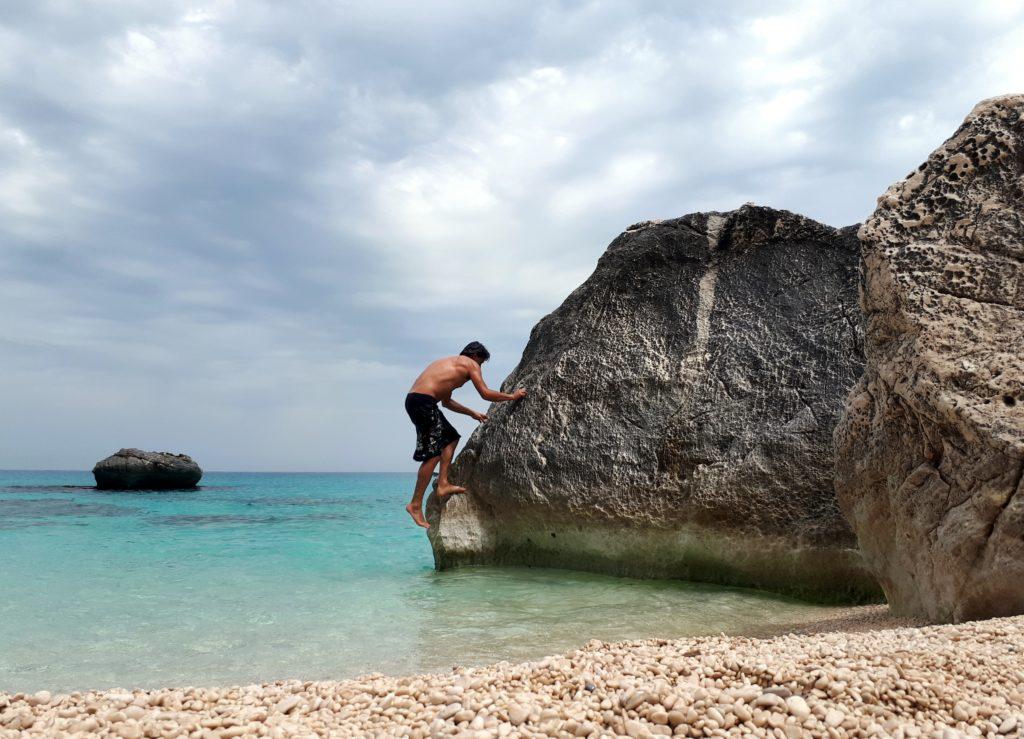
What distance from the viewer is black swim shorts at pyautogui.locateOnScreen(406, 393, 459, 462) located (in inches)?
287

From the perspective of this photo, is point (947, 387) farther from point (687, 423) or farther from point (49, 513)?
point (49, 513)

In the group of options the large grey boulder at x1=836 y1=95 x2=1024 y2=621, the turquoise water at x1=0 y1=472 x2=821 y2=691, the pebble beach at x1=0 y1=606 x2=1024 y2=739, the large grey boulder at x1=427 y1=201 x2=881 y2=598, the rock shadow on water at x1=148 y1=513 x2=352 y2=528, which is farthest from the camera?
the rock shadow on water at x1=148 y1=513 x2=352 y2=528

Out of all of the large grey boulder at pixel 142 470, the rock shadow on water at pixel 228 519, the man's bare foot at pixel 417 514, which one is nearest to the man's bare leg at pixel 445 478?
the man's bare foot at pixel 417 514

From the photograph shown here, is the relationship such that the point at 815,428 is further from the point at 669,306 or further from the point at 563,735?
the point at 563,735

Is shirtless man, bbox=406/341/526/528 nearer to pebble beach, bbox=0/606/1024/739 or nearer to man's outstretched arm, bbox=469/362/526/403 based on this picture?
man's outstretched arm, bbox=469/362/526/403

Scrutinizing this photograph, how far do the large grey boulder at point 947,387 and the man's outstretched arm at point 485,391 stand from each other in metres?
3.37

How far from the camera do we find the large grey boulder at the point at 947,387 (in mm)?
3307

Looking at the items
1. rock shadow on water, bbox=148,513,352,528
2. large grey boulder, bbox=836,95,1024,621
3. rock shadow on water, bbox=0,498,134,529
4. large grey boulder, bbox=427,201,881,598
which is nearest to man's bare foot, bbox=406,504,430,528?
large grey boulder, bbox=427,201,881,598

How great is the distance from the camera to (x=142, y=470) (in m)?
27.5

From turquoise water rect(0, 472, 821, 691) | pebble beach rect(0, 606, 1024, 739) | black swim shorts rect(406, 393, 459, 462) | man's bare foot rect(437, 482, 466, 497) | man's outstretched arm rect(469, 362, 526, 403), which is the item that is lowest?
turquoise water rect(0, 472, 821, 691)

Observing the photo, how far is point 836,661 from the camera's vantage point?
2336 millimetres

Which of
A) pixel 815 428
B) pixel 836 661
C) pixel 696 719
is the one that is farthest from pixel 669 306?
pixel 696 719

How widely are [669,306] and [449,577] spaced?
127 inches

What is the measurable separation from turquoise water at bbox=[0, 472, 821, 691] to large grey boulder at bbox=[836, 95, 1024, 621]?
1.22m
